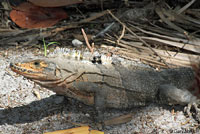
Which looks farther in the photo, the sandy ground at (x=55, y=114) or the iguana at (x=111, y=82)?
the iguana at (x=111, y=82)

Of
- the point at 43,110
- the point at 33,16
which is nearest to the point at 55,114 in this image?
the point at 43,110

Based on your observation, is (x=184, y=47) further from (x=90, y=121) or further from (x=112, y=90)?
(x=90, y=121)

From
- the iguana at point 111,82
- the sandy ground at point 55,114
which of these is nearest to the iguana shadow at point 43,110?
the sandy ground at point 55,114

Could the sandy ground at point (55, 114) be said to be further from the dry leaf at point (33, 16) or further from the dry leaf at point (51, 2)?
the dry leaf at point (51, 2)

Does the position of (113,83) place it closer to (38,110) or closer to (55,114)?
(55,114)

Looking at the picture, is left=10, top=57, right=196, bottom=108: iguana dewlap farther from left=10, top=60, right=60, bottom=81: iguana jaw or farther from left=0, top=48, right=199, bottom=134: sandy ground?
left=0, top=48, right=199, bottom=134: sandy ground

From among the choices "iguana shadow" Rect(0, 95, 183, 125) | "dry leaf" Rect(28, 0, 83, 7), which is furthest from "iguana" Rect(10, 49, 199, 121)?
"dry leaf" Rect(28, 0, 83, 7)
